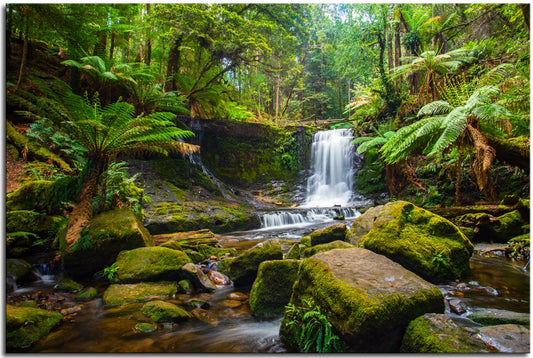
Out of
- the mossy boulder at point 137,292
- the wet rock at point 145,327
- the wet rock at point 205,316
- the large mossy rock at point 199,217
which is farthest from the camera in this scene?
the large mossy rock at point 199,217

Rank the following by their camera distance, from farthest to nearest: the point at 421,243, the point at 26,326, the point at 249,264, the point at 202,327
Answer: the point at 249,264, the point at 421,243, the point at 202,327, the point at 26,326

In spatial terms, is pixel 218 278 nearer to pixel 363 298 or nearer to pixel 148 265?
pixel 148 265

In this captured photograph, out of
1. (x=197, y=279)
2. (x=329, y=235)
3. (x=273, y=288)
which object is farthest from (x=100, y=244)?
(x=329, y=235)

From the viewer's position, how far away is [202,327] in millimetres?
2324

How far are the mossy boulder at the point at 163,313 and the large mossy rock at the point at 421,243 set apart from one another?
220 centimetres

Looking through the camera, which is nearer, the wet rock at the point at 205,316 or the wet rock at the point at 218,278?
the wet rock at the point at 205,316

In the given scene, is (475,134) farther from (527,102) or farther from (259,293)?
(259,293)

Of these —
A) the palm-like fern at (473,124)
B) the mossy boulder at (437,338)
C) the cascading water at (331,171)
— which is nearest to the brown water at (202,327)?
the mossy boulder at (437,338)

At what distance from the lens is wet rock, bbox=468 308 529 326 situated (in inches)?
77.8

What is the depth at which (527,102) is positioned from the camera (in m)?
4.14

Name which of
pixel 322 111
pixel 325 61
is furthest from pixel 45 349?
pixel 325 61

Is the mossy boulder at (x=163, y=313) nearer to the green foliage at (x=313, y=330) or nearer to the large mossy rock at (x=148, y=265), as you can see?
the large mossy rock at (x=148, y=265)

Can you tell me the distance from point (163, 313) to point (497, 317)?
2.71 m

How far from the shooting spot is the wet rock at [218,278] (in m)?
3.41
